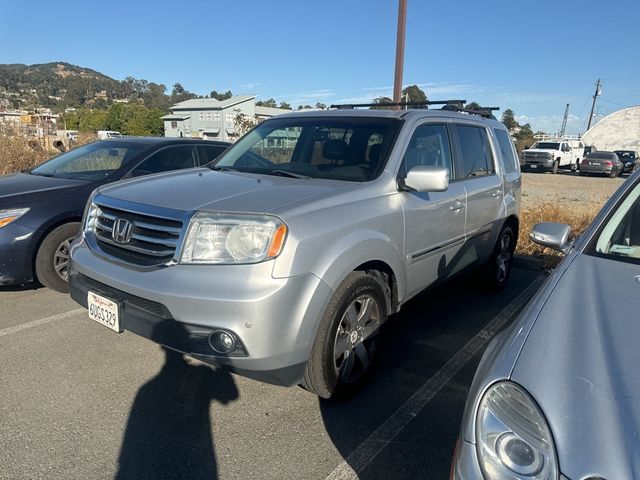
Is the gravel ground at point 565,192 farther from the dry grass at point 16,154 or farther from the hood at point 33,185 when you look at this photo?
the dry grass at point 16,154

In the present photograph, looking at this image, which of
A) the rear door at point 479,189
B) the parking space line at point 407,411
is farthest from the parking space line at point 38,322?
the rear door at point 479,189

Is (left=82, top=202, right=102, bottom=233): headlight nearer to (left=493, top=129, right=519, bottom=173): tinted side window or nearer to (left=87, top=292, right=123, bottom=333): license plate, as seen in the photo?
(left=87, top=292, right=123, bottom=333): license plate

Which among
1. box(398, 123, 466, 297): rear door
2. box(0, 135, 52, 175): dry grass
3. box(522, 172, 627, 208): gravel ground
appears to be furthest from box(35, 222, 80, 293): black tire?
box(522, 172, 627, 208): gravel ground

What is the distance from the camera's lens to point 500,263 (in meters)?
5.25

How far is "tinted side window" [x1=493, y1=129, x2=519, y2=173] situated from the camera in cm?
519

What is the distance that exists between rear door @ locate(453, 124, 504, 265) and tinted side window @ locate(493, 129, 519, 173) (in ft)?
1.31

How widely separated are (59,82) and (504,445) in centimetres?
16548

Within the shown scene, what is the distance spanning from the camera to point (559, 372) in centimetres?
147

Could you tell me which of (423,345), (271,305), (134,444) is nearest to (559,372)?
(271,305)

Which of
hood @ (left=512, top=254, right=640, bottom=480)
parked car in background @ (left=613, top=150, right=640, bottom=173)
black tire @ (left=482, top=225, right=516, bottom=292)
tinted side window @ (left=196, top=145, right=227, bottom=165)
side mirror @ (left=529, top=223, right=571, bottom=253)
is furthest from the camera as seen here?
parked car in background @ (left=613, top=150, right=640, bottom=173)

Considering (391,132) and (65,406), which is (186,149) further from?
(65,406)

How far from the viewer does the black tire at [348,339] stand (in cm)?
260

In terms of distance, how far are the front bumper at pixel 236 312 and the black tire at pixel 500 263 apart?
10.3 feet

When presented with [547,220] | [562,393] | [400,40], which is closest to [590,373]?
[562,393]
